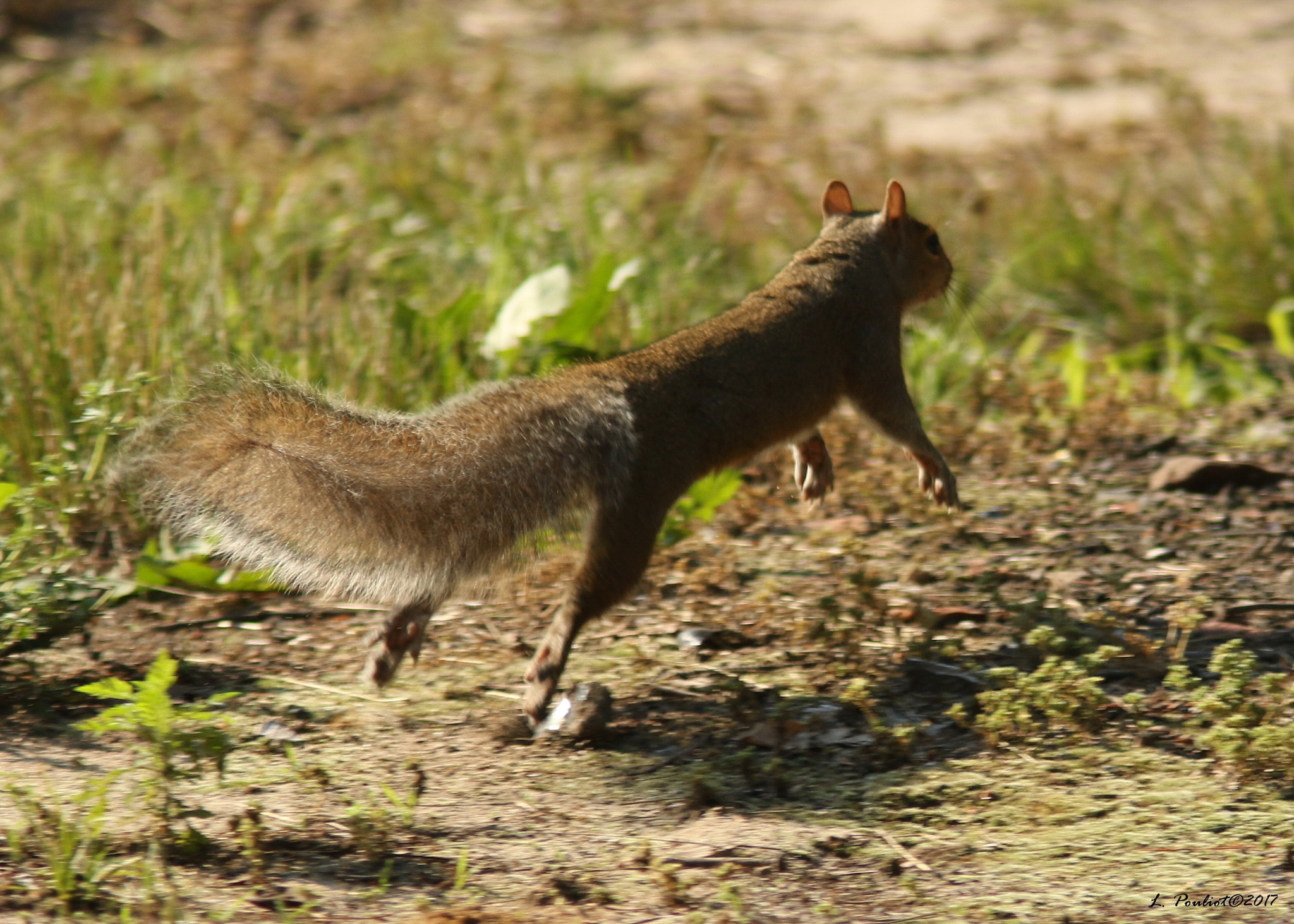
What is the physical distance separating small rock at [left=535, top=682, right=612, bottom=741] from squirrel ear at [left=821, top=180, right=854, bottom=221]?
1.85 meters

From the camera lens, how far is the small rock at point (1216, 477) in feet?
14.7

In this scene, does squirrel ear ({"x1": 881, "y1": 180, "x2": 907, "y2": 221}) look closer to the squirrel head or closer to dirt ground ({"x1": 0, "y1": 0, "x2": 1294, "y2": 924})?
the squirrel head

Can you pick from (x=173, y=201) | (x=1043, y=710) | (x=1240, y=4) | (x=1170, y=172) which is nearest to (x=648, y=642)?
(x=1043, y=710)

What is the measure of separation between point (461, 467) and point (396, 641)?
573mm

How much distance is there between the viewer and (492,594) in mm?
4000

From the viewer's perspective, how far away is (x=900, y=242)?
4.20 metres

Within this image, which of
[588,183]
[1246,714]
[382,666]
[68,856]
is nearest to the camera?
[68,856]

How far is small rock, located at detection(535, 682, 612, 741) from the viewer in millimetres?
3193

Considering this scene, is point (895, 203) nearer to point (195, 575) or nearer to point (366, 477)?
point (366, 477)

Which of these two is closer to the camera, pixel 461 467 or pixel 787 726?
pixel 461 467

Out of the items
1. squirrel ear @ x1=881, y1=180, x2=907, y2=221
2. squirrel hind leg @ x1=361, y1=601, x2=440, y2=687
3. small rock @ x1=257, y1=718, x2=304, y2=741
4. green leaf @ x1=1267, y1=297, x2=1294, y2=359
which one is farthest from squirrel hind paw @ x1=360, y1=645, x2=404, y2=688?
green leaf @ x1=1267, y1=297, x2=1294, y2=359

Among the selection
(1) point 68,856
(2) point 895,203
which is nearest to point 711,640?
(2) point 895,203

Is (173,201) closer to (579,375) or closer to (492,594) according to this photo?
(492,594)

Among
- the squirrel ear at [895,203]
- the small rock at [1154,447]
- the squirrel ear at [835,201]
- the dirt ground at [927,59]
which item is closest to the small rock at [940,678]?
the squirrel ear at [895,203]
